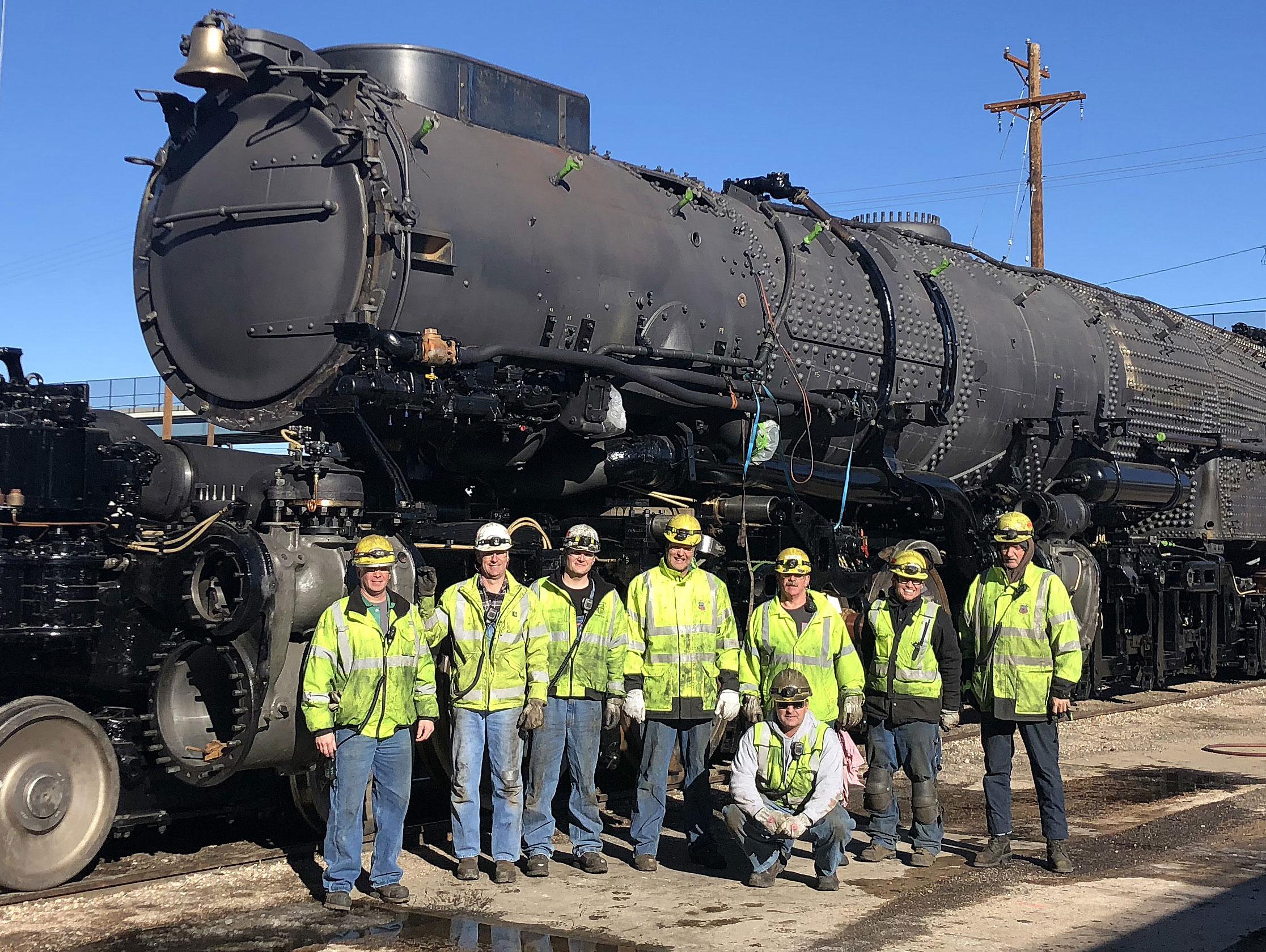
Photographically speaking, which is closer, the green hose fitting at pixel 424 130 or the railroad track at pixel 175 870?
the railroad track at pixel 175 870

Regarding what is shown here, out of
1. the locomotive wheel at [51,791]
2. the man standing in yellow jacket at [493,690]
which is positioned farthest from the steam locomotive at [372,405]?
the man standing in yellow jacket at [493,690]

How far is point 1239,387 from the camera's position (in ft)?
50.1

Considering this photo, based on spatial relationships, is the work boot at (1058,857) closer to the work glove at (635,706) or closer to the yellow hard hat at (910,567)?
the yellow hard hat at (910,567)

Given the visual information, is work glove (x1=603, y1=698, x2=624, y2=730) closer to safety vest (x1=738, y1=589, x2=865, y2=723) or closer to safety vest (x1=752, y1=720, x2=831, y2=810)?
safety vest (x1=738, y1=589, x2=865, y2=723)

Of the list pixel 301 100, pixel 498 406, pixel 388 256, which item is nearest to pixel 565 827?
pixel 498 406

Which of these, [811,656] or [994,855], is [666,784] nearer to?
[811,656]

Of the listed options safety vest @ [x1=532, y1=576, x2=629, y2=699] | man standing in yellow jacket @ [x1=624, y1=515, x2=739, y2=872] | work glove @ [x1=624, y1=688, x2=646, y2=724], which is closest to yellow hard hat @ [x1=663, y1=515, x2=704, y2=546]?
man standing in yellow jacket @ [x1=624, y1=515, x2=739, y2=872]

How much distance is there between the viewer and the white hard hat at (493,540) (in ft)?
21.4

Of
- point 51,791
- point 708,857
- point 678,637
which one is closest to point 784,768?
point 708,857

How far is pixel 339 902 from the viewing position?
5.81 meters

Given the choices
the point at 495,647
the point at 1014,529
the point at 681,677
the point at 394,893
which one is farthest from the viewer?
the point at 1014,529

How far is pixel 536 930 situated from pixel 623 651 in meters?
1.69

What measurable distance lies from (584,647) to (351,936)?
1.95 m

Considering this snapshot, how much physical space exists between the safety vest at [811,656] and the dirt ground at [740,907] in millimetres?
867
